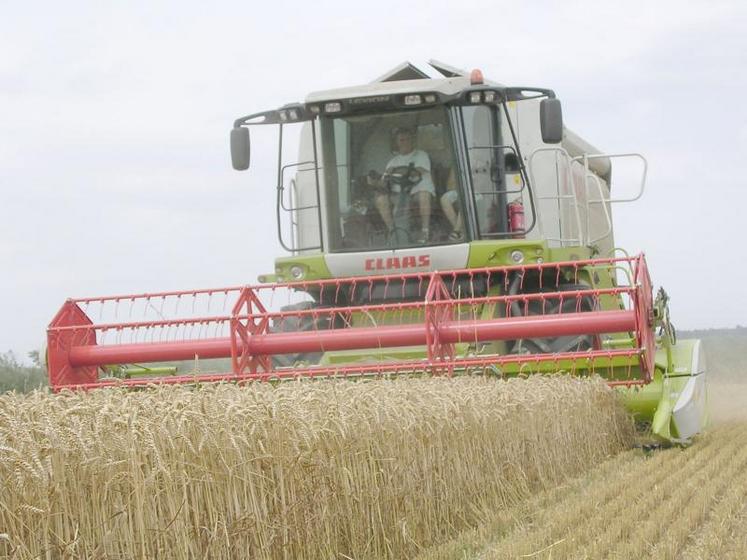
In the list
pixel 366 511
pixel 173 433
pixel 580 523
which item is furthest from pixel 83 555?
pixel 580 523

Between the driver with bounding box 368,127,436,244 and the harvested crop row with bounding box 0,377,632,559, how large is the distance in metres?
3.02

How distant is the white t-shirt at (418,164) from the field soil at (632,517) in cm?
269

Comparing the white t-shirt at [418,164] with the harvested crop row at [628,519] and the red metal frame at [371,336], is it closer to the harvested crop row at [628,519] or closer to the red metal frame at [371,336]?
the red metal frame at [371,336]

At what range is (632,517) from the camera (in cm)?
500

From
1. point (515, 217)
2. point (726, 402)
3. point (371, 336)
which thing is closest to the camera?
point (371, 336)

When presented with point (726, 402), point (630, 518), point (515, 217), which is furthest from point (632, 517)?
point (726, 402)

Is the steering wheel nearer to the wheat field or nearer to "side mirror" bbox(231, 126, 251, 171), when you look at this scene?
"side mirror" bbox(231, 126, 251, 171)

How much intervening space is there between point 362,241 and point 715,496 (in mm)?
4136

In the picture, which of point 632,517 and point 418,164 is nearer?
point 632,517

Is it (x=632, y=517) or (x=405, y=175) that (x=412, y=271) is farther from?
(x=632, y=517)

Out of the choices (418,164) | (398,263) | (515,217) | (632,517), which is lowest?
(632,517)

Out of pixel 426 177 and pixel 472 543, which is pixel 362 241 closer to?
pixel 426 177

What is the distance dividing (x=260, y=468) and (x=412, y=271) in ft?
16.4

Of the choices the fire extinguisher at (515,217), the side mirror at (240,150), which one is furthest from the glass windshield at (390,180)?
the side mirror at (240,150)
